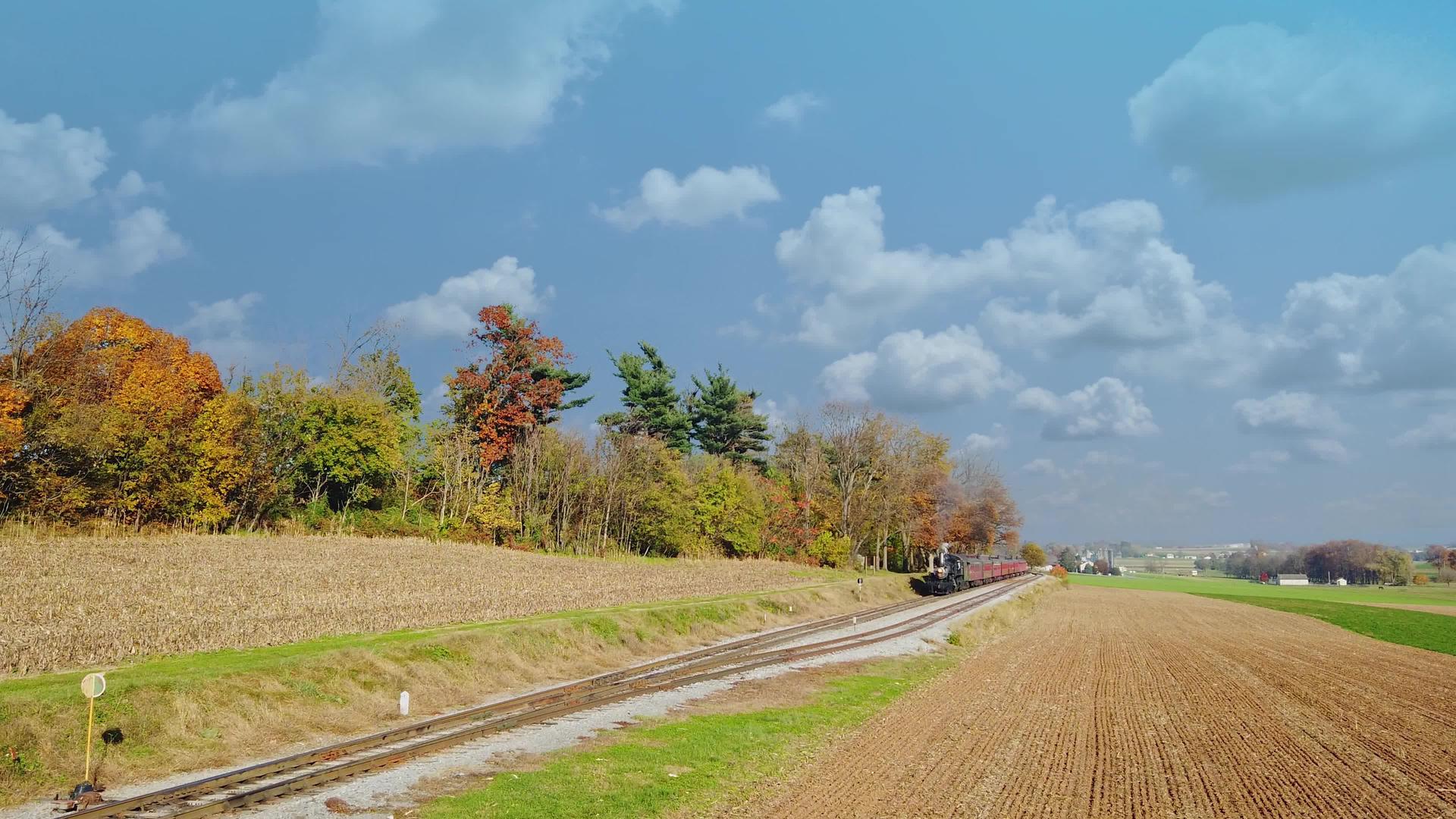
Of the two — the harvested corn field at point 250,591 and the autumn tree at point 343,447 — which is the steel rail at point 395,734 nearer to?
the harvested corn field at point 250,591

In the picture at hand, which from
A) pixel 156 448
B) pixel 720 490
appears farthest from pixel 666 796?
pixel 720 490

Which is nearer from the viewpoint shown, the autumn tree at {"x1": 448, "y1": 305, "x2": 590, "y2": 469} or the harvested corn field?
the harvested corn field

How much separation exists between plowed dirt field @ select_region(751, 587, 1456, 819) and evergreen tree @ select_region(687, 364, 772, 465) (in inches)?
2129

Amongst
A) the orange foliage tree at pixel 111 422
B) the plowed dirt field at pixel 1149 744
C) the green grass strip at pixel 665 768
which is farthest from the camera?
the orange foliage tree at pixel 111 422

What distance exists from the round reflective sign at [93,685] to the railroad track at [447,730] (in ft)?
5.14

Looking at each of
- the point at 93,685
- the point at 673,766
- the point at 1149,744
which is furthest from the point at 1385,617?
the point at 93,685

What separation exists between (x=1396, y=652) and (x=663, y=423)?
176 feet

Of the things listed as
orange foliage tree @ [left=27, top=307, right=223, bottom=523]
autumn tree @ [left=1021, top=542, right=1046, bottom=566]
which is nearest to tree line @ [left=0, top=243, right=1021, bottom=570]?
orange foliage tree @ [left=27, top=307, right=223, bottom=523]

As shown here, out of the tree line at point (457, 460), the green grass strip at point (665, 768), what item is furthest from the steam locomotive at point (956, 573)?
the green grass strip at point (665, 768)

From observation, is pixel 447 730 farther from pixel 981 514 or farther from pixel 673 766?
pixel 981 514

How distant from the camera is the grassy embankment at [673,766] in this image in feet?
37.4

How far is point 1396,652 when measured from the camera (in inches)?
1468

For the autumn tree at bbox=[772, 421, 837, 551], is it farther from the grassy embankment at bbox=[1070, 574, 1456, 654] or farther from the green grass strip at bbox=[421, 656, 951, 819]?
the green grass strip at bbox=[421, 656, 951, 819]

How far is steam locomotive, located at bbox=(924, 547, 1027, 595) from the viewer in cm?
6118
